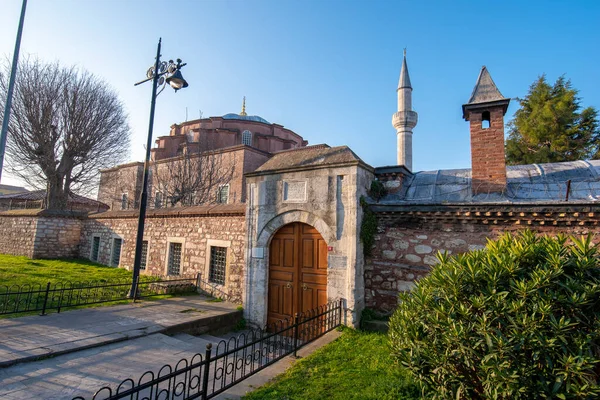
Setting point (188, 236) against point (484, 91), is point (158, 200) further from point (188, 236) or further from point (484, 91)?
point (484, 91)

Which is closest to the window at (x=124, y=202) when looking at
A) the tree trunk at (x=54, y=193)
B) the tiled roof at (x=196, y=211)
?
the tree trunk at (x=54, y=193)

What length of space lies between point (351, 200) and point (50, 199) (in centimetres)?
1876

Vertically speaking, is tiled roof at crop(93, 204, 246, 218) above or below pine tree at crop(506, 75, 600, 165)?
below

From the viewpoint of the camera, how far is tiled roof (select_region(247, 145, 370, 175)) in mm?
7086

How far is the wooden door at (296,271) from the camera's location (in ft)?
23.9

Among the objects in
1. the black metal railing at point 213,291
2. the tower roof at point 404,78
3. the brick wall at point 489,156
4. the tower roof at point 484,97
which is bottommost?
the black metal railing at point 213,291

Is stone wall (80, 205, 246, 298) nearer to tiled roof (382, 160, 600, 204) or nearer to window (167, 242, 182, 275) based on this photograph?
window (167, 242, 182, 275)

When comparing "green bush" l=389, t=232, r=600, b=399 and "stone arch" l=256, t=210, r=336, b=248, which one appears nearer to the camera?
"green bush" l=389, t=232, r=600, b=399

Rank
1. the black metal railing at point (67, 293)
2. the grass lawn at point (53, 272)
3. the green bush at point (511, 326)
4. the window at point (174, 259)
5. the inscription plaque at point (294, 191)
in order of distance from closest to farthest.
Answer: the green bush at point (511, 326) → the black metal railing at point (67, 293) → the inscription plaque at point (294, 191) → the grass lawn at point (53, 272) → the window at point (174, 259)

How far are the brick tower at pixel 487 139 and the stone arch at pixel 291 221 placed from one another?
3.26 meters

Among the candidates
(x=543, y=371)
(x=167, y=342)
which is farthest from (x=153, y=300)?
(x=543, y=371)

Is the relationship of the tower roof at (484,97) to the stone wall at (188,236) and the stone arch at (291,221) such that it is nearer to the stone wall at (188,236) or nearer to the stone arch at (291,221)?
the stone arch at (291,221)

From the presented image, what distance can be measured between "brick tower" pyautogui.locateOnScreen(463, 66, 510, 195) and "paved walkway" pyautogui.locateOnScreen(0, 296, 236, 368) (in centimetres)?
665

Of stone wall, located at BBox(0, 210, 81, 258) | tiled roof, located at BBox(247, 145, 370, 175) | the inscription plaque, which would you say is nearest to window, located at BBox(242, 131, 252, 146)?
stone wall, located at BBox(0, 210, 81, 258)
